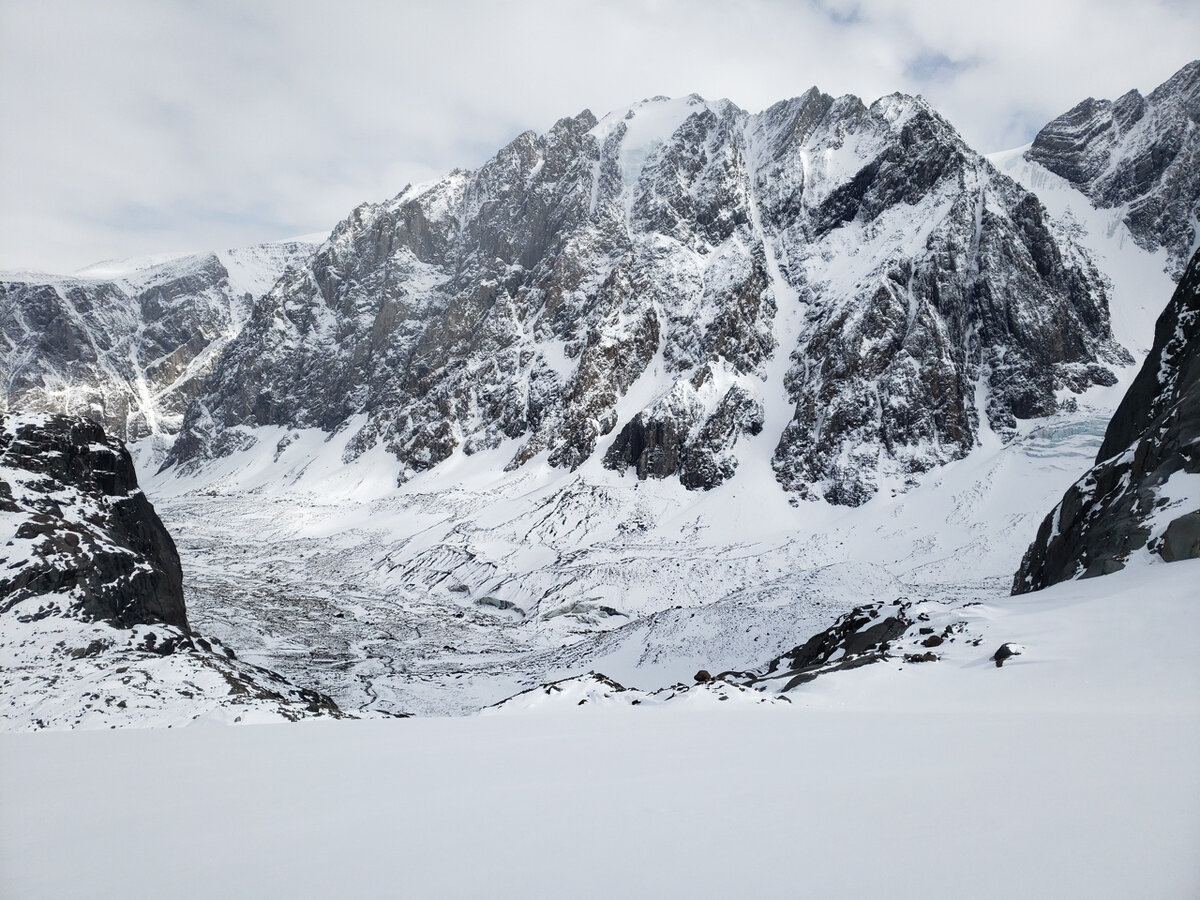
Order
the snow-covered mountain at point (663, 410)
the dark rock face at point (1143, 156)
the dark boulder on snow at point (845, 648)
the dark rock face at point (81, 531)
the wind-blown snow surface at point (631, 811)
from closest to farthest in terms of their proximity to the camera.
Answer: the wind-blown snow surface at point (631, 811) → the dark boulder on snow at point (845, 648) → the dark rock face at point (81, 531) → the snow-covered mountain at point (663, 410) → the dark rock face at point (1143, 156)

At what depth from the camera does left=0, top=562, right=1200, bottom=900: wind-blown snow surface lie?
2879 mm

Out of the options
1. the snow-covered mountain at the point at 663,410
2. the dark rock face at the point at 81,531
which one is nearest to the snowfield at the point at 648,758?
the snow-covered mountain at the point at 663,410

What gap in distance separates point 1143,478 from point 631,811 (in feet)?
79.9

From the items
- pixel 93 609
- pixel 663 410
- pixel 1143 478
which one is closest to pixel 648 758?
pixel 1143 478

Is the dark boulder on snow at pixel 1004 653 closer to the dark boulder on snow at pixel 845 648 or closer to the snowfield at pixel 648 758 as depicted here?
the snowfield at pixel 648 758

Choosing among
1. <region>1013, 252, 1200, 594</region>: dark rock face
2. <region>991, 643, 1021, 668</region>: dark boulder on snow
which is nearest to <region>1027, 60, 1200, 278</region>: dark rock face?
<region>1013, 252, 1200, 594</region>: dark rock face

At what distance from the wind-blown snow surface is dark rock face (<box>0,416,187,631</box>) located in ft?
80.1

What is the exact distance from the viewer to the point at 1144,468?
21781mm

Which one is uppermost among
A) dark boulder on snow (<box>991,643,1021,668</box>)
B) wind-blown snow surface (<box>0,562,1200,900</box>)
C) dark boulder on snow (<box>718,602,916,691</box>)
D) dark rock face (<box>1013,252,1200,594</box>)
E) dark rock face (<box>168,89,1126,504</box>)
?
dark rock face (<box>168,89,1126,504</box>)

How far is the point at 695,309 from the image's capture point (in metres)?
114

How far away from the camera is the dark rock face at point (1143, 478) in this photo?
18.2m

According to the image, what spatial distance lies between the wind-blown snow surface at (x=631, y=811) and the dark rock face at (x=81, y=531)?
80.1 ft

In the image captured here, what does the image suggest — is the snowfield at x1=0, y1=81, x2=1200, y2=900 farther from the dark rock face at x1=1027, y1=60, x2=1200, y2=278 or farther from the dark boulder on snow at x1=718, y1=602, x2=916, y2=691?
the dark rock face at x1=1027, y1=60, x2=1200, y2=278

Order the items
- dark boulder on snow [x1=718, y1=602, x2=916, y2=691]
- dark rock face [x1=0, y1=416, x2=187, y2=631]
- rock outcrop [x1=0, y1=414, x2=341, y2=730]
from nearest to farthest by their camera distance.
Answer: dark boulder on snow [x1=718, y1=602, x2=916, y2=691], rock outcrop [x1=0, y1=414, x2=341, y2=730], dark rock face [x1=0, y1=416, x2=187, y2=631]
